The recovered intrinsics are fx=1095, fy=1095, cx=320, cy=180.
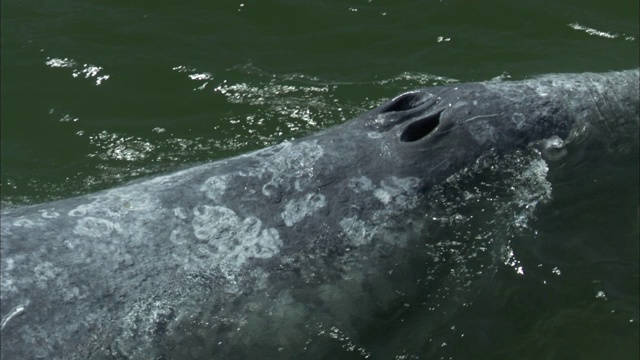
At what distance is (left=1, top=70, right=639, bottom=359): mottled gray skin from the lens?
4402 mm

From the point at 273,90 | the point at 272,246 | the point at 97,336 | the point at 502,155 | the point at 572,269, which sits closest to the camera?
the point at 97,336

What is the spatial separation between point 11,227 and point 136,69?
3.60 metres

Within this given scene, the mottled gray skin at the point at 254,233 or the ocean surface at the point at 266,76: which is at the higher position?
the mottled gray skin at the point at 254,233

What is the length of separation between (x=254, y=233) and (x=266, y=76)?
324cm

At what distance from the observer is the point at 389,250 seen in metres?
4.92

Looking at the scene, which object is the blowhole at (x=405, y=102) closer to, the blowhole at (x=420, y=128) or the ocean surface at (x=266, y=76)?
the blowhole at (x=420, y=128)

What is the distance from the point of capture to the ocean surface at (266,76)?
19.1 feet

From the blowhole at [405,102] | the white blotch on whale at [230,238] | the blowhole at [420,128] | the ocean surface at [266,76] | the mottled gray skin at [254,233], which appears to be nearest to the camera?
the mottled gray skin at [254,233]

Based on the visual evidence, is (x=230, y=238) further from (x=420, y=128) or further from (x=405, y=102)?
(x=405, y=102)

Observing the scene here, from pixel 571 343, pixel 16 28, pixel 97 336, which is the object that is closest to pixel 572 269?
pixel 571 343

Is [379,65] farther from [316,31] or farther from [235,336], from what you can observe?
[235,336]

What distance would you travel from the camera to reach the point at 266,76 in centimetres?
786

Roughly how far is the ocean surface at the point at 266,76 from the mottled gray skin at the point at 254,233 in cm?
99

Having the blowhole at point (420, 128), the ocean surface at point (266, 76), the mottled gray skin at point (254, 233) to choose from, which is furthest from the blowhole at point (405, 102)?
the ocean surface at point (266, 76)
